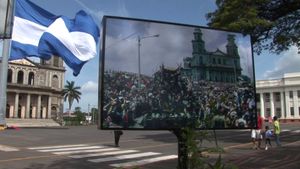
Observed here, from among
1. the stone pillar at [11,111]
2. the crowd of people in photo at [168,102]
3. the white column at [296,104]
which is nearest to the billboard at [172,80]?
the crowd of people in photo at [168,102]

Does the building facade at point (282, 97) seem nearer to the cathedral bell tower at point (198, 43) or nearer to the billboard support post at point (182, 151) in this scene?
the cathedral bell tower at point (198, 43)

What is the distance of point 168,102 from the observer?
18.9ft

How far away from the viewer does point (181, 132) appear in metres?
5.66

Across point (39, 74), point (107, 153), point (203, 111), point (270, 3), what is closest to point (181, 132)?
point (203, 111)

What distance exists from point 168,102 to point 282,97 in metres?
109

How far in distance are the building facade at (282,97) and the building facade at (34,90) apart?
54062mm

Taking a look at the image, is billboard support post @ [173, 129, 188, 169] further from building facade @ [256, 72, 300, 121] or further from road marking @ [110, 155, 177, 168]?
building facade @ [256, 72, 300, 121]

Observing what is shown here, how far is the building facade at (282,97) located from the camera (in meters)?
105

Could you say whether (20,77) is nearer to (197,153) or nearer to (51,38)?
(51,38)

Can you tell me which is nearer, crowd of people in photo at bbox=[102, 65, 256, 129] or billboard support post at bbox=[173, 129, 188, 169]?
billboard support post at bbox=[173, 129, 188, 169]

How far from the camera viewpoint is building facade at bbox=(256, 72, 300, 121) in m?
105

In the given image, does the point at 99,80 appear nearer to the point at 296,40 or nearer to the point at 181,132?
the point at 181,132

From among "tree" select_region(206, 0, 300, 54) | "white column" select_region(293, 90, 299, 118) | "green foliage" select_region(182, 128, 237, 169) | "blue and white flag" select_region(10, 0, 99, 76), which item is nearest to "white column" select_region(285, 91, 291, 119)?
"white column" select_region(293, 90, 299, 118)

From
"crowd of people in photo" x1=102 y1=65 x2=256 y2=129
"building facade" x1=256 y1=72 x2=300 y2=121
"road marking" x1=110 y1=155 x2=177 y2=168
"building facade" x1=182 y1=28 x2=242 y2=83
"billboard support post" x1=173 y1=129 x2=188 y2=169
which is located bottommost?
"road marking" x1=110 y1=155 x2=177 y2=168
